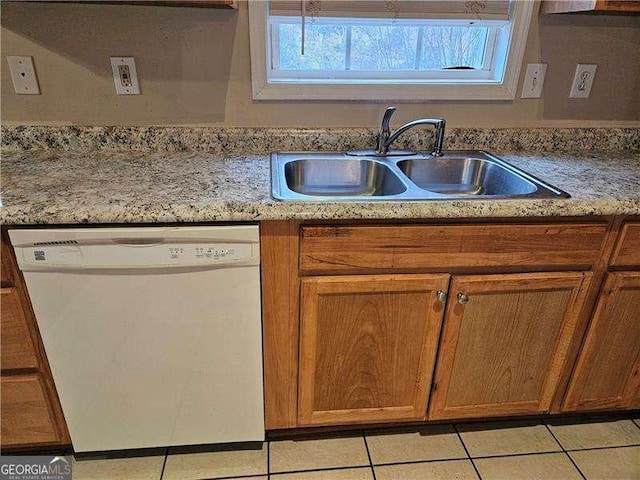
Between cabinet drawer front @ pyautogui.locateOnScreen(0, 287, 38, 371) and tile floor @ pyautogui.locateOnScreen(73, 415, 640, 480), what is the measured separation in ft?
1.47

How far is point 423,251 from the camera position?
1.19 m

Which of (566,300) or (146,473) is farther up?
(566,300)

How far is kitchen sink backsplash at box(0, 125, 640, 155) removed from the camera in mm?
1494

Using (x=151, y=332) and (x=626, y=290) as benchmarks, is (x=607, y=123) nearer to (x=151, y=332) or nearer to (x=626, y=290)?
(x=626, y=290)

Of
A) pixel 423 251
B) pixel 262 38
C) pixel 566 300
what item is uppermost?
pixel 262 38

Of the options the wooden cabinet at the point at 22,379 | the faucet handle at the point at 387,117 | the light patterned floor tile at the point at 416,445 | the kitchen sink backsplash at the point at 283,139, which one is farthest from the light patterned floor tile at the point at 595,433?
the wooden cabinet at the point at 22,379

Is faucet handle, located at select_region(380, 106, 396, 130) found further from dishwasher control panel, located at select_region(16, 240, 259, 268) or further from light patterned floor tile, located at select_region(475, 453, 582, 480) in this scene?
light patterned floor tile, located at select_region(475, 453, 582, 480)

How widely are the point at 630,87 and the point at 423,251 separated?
1160 millimetres

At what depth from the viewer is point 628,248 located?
49.1 inches

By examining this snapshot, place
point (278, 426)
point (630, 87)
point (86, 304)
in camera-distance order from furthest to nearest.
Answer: point (630, 87) < point (278, 426) < point (86, 304)

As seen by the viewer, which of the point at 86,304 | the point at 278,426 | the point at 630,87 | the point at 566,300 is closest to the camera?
the point at 86,304

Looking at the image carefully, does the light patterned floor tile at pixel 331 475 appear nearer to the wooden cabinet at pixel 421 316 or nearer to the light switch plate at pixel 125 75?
the wooden cabinet at pixel 421 316

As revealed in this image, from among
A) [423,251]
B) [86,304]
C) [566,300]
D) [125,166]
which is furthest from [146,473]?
[566,300]

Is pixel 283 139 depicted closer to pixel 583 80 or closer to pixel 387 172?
pixel 387 172
